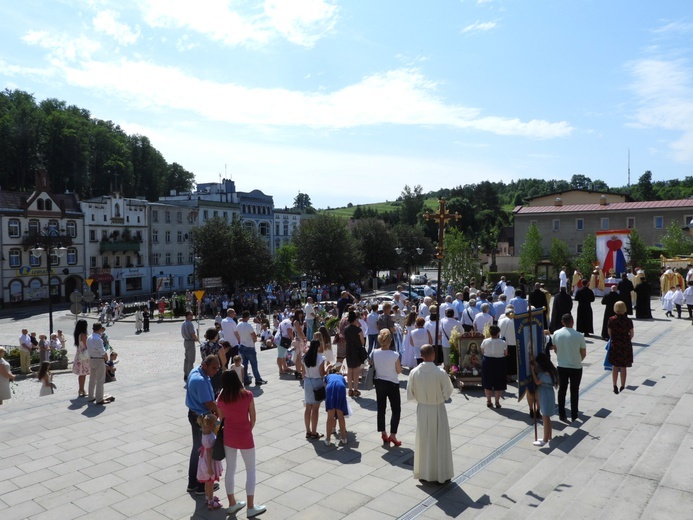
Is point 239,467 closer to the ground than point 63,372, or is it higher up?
higher up

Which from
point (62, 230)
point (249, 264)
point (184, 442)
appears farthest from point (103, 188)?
point (184, 442)

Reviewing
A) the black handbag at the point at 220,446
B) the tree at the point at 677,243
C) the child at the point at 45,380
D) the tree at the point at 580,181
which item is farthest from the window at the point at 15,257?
the tree at the point at 580,181

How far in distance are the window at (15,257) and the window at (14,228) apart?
132cm

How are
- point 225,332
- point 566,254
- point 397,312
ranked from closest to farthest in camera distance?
point 225,332, point 397,312, point 566,254

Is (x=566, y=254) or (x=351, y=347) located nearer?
(x=351, y=347)

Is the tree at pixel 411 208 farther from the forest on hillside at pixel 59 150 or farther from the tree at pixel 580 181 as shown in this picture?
the tree at pixel 580 181

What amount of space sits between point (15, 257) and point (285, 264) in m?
24.3

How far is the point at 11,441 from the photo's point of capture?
29.5 feet

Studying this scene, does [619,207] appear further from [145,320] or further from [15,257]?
[15,257]

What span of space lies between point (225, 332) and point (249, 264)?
3589cm

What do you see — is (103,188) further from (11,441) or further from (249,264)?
(11,441)

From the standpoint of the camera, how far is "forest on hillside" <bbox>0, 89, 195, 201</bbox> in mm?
62875

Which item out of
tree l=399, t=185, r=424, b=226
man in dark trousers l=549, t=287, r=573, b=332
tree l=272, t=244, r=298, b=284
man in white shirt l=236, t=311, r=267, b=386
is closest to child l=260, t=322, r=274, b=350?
man in white shirt l=236, t=311, r=267, b=386

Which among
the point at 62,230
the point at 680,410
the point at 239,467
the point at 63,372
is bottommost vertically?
the point at 63,372
